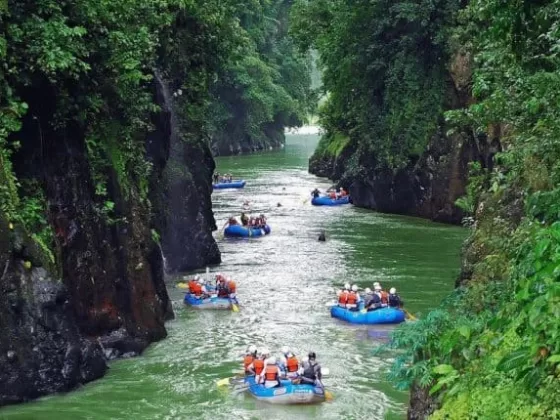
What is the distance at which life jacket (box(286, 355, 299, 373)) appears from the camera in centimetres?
1528

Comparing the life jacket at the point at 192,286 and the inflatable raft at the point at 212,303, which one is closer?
the inflatable raft at the point at 212,303

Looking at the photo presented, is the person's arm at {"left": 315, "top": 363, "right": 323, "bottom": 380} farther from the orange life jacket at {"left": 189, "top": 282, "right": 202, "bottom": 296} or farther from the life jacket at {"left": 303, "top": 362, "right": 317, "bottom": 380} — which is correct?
the orange life jacket at {"left": 189, "top": 282, "right": 202, "bottom": 296}

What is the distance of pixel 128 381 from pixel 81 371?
0.93 metres

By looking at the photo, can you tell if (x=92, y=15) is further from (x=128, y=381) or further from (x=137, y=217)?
(x=128, y=381)

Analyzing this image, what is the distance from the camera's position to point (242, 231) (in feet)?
106

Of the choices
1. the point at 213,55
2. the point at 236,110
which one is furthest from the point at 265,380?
the point at 236,110

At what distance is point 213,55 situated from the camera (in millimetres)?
25391

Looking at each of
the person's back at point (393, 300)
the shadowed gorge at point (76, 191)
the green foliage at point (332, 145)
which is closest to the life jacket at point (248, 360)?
the shadowed gorge at point (76, 191)

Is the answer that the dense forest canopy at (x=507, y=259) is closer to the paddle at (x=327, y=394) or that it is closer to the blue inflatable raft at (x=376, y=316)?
the paddle at (x=327, y=394)

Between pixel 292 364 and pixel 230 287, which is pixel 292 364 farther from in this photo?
pixel 230 287

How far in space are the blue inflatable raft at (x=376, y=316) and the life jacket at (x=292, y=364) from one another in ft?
14.3

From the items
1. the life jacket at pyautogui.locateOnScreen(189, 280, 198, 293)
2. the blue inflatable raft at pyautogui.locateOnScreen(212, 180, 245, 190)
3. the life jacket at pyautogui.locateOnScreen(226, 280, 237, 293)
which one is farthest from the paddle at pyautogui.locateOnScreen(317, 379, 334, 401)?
the blue inflatable raft at pyautogui.locateOnScreen(212, 180, 245, 190)

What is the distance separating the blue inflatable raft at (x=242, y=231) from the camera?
106 feet

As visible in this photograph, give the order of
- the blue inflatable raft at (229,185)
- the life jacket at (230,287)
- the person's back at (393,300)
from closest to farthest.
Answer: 1. the person's back at (393,300)
2. the life jacket at (230,287)
3. the blue inflatable raft at (229,185)
